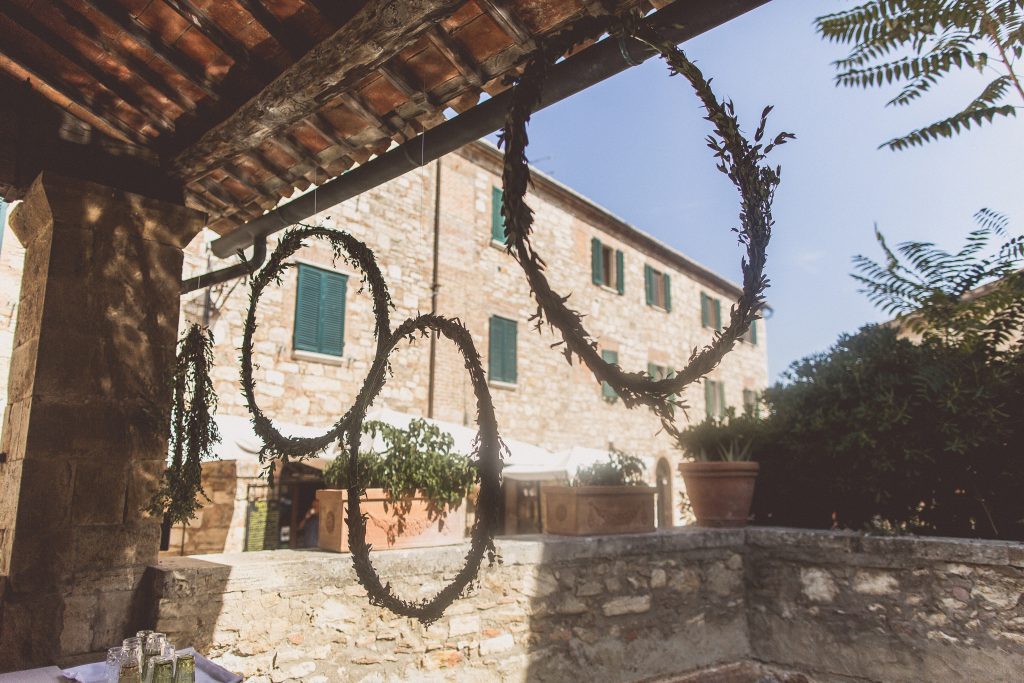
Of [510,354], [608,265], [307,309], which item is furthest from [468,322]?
[608,265]

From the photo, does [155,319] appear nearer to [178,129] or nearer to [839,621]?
[178,129]

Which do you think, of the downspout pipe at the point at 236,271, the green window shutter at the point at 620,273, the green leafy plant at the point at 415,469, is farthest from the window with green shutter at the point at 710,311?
the downspout pipe at the point at 236,271

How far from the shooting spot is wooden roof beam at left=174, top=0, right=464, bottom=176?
2.27 m

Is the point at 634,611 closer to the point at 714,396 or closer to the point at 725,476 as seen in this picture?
the point at 725,476

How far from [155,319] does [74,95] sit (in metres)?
1.07

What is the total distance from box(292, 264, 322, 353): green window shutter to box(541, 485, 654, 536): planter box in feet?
19.3

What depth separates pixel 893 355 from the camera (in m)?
5.17

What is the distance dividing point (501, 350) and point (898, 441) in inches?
346

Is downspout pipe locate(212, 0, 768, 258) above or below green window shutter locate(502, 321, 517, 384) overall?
below

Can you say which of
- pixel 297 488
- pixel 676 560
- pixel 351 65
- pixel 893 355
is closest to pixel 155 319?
pixel 351 65

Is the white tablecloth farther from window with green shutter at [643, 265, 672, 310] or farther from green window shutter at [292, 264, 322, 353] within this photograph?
window with green shutter at [643, 265, 672, 310]

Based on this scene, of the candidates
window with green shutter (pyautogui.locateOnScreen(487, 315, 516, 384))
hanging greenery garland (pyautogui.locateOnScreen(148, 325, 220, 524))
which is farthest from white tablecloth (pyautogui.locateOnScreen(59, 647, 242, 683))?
window with green shutter (pyautogui.locateOnScreen(487, 315, 516, 384))

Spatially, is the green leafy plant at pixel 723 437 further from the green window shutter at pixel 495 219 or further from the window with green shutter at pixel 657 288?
the window with green shutter at pixel 657 288

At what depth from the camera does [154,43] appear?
2760mm
